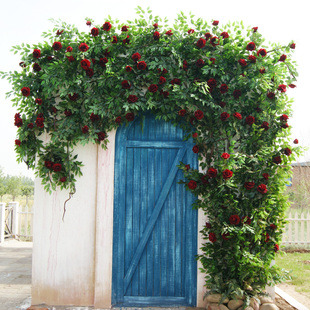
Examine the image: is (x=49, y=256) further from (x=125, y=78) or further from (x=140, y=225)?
(x=125, y=78)

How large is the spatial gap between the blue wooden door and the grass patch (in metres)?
1.67

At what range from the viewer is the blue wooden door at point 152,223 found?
4660 millimetres

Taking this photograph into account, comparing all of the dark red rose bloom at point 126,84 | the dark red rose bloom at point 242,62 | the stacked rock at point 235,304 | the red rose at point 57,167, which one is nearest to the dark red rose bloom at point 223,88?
the dark red rose bloom at point 242,62

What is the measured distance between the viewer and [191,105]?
14.8 feet

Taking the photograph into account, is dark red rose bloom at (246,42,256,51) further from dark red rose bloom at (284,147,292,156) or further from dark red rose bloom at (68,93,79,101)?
dark red rose bloom at (68,93,79,101)

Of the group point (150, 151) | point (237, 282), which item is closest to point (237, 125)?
point (150, 151)

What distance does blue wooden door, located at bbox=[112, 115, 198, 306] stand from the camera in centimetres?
466

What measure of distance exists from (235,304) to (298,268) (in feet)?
12.1

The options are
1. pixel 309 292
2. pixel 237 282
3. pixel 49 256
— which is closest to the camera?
pixel 237 282

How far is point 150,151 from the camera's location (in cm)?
480

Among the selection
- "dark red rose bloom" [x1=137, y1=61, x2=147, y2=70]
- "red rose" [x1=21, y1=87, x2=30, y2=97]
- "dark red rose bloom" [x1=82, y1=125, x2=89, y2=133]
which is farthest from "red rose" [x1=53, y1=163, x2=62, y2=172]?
"dark red rose bloom" [x1=137, y1=61, x2=147, y2=70]

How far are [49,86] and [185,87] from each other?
1910 millimetres

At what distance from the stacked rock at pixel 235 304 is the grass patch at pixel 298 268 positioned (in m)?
0.97

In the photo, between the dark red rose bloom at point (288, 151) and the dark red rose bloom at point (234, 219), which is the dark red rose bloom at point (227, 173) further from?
the dark red rose bloom at point (288, 151)
